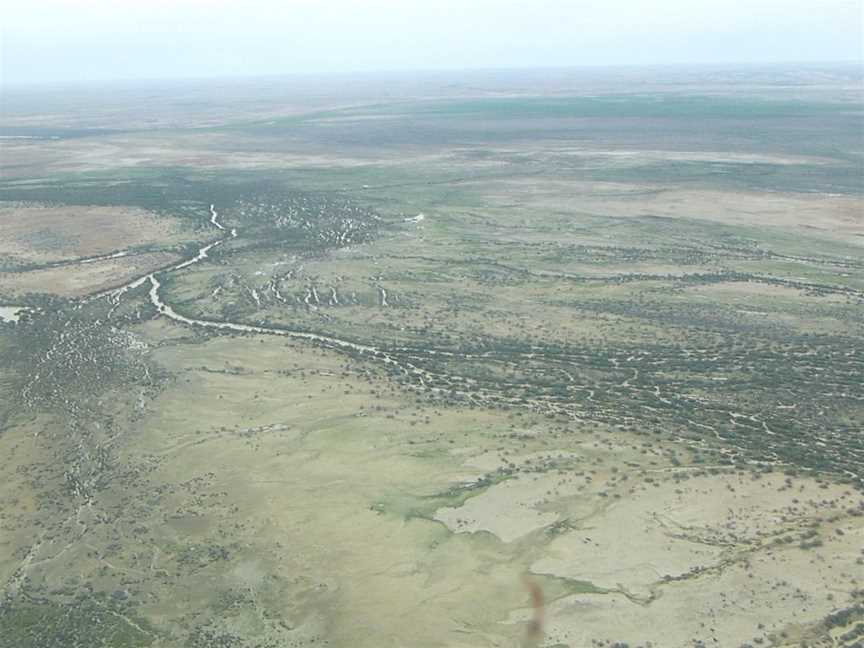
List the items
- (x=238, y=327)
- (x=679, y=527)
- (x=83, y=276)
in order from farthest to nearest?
(x=83, y=276) → (x=238, y=327) → (x=679, y=527)

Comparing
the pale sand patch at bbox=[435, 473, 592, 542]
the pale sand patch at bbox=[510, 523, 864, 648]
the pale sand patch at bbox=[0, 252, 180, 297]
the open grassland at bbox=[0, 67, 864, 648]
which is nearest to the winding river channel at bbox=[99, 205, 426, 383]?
the open grassland at bbox=[0, 67, 864, 648]

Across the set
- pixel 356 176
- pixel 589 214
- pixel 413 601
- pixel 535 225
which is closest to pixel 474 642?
pixel 413 601

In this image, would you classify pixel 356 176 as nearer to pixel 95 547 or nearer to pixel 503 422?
pixel 503 422

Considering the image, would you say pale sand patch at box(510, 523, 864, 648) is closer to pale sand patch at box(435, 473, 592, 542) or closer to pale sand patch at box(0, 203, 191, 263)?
pale sand patch at box(435, 473, 592, 542)

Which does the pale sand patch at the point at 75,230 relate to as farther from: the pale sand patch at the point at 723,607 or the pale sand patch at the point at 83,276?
the pale sand patch at the point at 723,607

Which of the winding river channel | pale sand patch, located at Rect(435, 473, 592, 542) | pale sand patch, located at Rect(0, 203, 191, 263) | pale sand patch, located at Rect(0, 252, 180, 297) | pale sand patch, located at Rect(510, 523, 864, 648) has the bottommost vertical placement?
pale sand patch, located at Rect(510, 523, 864, 648)

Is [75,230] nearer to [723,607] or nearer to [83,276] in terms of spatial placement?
[83,276]

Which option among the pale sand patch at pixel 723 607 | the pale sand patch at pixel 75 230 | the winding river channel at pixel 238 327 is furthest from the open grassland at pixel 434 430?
the pale sand patch at pixel 75 230

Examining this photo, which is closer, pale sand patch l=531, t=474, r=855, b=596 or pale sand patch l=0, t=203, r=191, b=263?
pale sand patch l=531, t=474, r=855, b=596

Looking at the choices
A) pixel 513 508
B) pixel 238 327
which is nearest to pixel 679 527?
pixel 513 508
